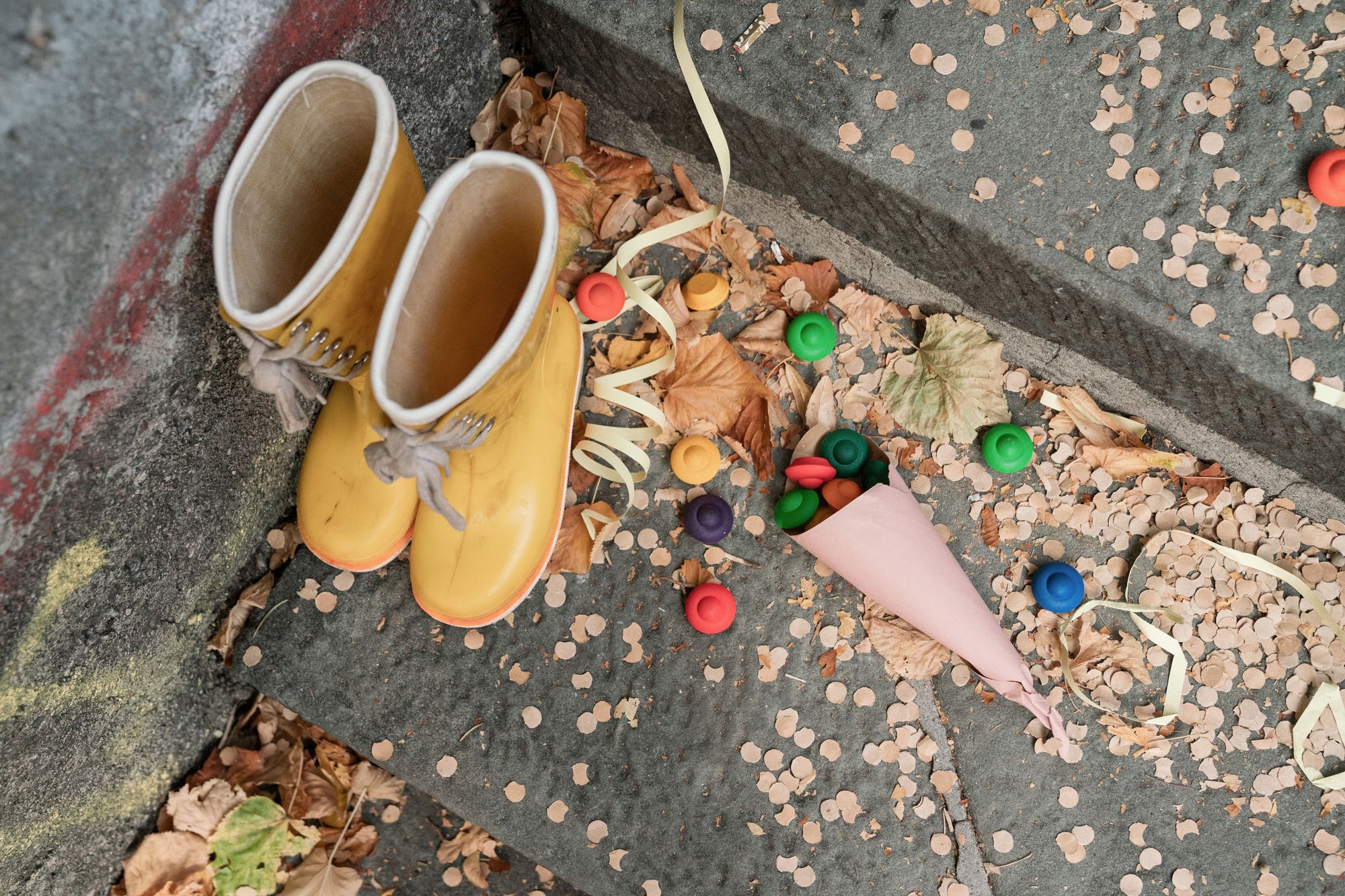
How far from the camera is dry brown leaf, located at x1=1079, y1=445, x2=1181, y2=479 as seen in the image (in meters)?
2.13

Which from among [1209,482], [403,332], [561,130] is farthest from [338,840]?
[1209,482]

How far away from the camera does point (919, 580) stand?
2.00 m

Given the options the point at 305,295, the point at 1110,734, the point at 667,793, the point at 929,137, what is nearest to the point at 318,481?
the point at 305,295

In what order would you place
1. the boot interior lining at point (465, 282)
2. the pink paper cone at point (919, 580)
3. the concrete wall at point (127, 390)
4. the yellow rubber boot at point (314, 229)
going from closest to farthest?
the concrete wall at point (127, 390), the yellow rubber boot at point (314, 229), the boot interior lining at point (465, 282), the pink paper cone at point (919, 580)

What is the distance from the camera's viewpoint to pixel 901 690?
6.84ft

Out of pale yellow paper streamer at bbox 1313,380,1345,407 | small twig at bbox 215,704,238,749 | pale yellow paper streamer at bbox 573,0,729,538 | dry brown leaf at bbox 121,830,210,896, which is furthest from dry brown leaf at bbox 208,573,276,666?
pale yellow paper streamer at bbox 1313,380,1345,407

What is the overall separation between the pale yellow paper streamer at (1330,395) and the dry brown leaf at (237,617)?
2.38 m

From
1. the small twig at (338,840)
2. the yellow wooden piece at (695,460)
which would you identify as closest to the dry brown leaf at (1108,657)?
the yellow wooden piece at (695,460)

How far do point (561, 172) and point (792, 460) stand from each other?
90 cm

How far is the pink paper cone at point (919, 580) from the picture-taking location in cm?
198

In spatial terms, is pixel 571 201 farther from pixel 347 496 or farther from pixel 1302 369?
pixel 1302 369

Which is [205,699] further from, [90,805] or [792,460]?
[792,460]

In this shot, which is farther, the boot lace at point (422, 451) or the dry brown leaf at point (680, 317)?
the dry brown leaf at point (680, 317)

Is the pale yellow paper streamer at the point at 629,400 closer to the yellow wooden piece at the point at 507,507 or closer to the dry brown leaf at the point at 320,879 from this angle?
the yellow wooden piece at the point at 507,507
